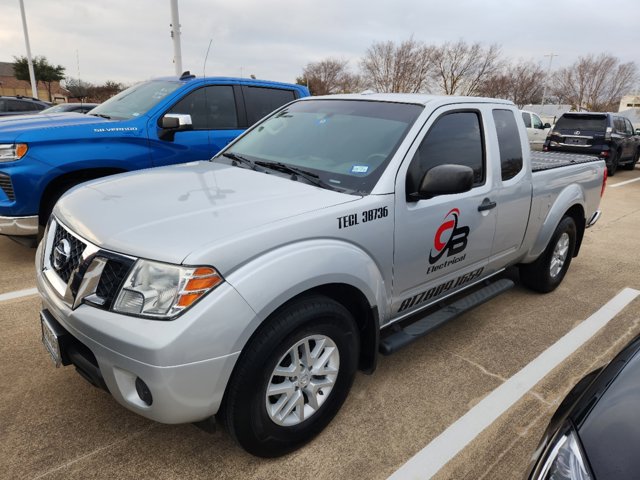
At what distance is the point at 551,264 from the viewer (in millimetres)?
4398

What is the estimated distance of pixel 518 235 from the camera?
3703mm

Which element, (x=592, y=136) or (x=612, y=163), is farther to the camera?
(x=612, y=163)

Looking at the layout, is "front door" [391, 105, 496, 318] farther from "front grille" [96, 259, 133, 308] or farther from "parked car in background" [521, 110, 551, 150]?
"parked car in background" [521, 110, 551, 150]

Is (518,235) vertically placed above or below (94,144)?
below

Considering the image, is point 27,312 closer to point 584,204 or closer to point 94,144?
point 94,144

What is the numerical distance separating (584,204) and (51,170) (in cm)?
520

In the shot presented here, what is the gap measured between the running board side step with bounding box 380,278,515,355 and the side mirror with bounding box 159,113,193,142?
3.28 meters

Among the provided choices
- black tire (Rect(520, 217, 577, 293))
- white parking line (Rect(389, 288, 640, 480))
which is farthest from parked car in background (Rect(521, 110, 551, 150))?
white parking line (Rect(389, 288, 640, 480))

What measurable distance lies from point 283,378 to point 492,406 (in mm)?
1414

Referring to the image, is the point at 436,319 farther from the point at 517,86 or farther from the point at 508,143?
the point at 517,86

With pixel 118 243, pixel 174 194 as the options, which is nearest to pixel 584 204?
pixel 174 194

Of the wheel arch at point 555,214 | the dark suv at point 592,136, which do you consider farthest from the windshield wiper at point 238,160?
the dark suv at point 592,136

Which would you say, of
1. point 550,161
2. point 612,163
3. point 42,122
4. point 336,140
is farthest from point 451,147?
point 612,163

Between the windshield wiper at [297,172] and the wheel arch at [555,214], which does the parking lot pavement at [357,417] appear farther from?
the windshield wiper at [297,172]
